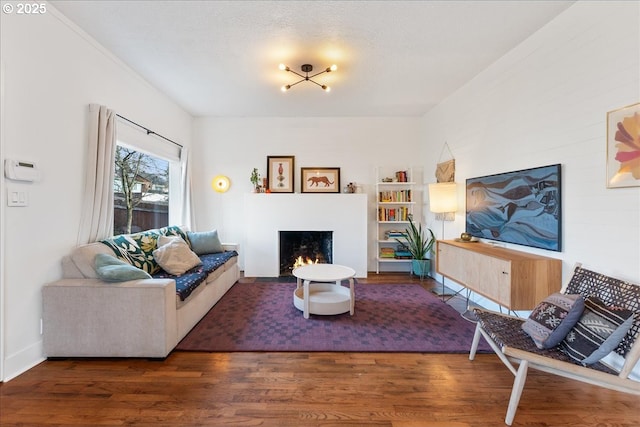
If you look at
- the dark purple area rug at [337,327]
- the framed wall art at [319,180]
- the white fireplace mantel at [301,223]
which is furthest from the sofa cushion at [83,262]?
the framed wall art at [319,180]

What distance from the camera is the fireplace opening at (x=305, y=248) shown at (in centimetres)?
484

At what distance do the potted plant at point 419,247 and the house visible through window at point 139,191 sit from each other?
3.99m

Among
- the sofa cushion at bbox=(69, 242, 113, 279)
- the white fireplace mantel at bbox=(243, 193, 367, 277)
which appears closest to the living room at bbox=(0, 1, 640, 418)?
the sofa cushion at bbox=(69, 242, 113, 279)

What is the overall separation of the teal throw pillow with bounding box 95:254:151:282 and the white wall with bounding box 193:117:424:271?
270 cm

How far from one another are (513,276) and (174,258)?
3326 mm

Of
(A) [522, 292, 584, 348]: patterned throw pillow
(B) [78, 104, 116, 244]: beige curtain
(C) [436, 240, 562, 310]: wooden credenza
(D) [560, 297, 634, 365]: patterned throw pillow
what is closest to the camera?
(D) [560, 297, 634, 365]: patterned throw pillow

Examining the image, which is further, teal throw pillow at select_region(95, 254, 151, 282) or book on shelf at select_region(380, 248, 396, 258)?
book on shelf at select_region(380, 248, 396, 258)

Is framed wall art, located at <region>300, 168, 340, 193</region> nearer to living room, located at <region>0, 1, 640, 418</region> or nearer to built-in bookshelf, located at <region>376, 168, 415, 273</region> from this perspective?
built-in bookshelf, located at <region>376, 168, 415, 273</region>

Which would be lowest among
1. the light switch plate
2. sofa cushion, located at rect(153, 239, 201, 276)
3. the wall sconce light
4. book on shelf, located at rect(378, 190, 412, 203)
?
sofa cushion, located at rect(153, 239, 201, 276)

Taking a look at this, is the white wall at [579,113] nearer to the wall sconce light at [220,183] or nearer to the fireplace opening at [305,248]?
the fireplace opening at [305,248]

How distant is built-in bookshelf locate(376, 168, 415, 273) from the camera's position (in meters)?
4.83

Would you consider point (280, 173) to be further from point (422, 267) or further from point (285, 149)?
point (422, 267)

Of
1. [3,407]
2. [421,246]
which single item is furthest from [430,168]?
[3,407]

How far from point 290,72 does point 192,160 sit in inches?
107
